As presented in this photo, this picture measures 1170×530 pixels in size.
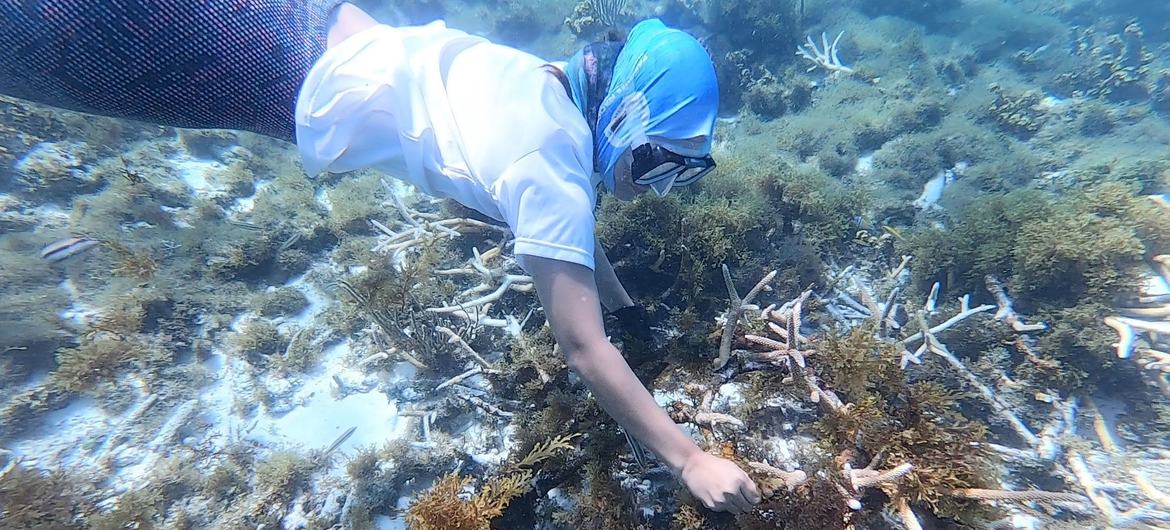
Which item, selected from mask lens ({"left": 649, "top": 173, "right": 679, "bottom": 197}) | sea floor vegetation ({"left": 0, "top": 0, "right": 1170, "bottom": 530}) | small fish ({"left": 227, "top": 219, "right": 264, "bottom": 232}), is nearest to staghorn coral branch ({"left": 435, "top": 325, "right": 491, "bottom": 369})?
sea floor vegetation ({"left": 0, "top": 0, "right": 1170, "bottom": 530})

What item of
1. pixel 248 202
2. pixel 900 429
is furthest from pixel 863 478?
pixel 248 202

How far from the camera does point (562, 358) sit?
10.0 ft

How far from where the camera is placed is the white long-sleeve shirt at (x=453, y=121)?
6.31 ft

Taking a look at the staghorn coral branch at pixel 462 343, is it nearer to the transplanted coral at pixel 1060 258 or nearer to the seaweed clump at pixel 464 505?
the seaweed clump at pixel 464 505

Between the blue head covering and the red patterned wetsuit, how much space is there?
4.83ft

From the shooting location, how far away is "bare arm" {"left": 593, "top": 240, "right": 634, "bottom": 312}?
313 cm

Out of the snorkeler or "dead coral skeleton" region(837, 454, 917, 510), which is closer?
the snorkeler

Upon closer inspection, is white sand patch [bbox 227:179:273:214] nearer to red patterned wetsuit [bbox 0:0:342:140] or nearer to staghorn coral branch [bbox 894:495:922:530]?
red patterned wetsuit [bbox 0:0:342:140]

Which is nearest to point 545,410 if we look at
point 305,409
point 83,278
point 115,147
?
point 305,409

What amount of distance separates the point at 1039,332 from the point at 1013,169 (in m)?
3.78

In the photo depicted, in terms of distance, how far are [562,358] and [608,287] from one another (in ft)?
1.95

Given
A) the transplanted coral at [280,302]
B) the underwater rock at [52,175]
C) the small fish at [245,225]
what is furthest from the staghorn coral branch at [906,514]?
the underwater rock at [52,175]

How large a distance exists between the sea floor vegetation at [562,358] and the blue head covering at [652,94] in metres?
1.28

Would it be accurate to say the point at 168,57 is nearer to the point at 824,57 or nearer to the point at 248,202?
the point at 248,202
